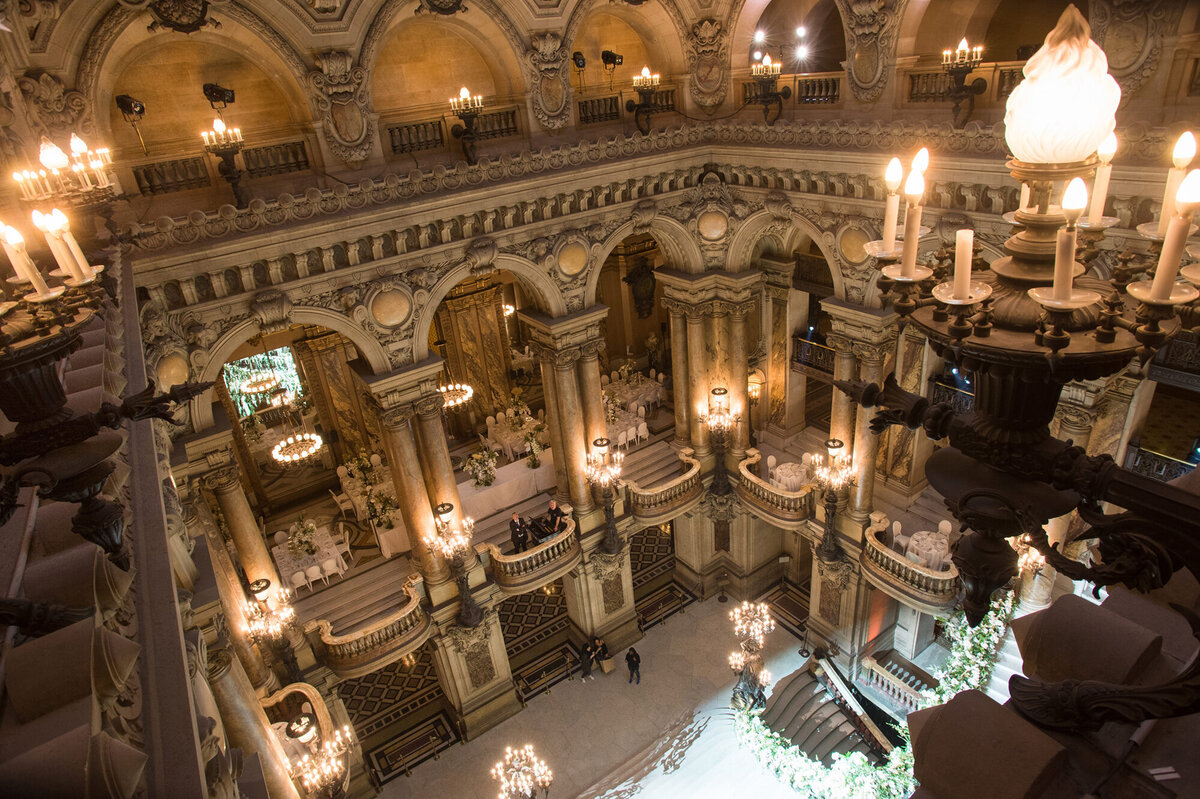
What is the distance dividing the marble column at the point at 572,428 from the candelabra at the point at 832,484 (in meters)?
4.29

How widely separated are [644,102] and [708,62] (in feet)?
5.91

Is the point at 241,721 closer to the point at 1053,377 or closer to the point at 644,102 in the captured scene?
the point at 1053,377

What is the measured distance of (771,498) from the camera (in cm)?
1326

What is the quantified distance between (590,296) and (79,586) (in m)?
10.5

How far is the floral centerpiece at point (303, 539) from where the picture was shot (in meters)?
12.1

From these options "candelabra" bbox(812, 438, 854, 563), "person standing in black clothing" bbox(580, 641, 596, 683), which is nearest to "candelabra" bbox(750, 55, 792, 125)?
"candelabra" bbox(812, 438, 854, 563)

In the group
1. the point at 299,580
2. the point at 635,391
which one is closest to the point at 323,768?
the point at 299,580

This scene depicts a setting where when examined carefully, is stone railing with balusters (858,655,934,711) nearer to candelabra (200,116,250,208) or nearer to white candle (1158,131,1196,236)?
white candle (1158,131,1196,236)

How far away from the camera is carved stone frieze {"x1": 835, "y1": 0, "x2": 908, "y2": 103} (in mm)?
10070

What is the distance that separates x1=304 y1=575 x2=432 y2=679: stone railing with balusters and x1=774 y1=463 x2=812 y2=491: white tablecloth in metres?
7.09

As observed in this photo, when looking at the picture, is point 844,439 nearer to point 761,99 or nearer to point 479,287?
point 761,99

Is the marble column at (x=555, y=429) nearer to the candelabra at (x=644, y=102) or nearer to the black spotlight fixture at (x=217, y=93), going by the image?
the candelabra at (x=644, y=102)

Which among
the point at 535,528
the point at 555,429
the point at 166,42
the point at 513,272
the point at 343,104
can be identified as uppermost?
the point at 166,42

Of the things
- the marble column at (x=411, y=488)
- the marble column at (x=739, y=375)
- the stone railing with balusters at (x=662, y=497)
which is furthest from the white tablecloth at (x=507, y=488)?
the marble column at (x=739, y=375)
